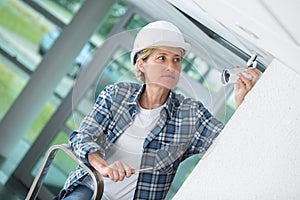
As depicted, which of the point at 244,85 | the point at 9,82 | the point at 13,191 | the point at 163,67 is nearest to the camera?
the point at 244,85

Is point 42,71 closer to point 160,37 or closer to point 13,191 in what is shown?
point 13,191

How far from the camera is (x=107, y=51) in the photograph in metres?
1.75

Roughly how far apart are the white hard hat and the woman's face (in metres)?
0.02

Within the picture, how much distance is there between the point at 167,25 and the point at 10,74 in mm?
2479

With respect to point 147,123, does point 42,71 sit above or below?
below

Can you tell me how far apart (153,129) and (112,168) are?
15 centimetres

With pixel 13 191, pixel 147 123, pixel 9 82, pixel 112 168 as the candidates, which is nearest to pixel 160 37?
pixel 147 123

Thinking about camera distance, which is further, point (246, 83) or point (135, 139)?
point (135, 139)

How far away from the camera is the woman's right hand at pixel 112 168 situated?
157cm

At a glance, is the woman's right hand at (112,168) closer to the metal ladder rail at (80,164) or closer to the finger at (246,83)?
the metal ladder rail at (80,164)

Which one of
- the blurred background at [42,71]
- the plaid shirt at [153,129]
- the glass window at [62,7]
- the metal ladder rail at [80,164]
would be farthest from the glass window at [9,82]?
the plaid shirt at [153,129]

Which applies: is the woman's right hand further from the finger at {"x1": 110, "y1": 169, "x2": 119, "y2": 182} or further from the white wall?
the white wall

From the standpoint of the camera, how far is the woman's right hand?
1571 mm

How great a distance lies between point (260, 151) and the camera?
133 cm
